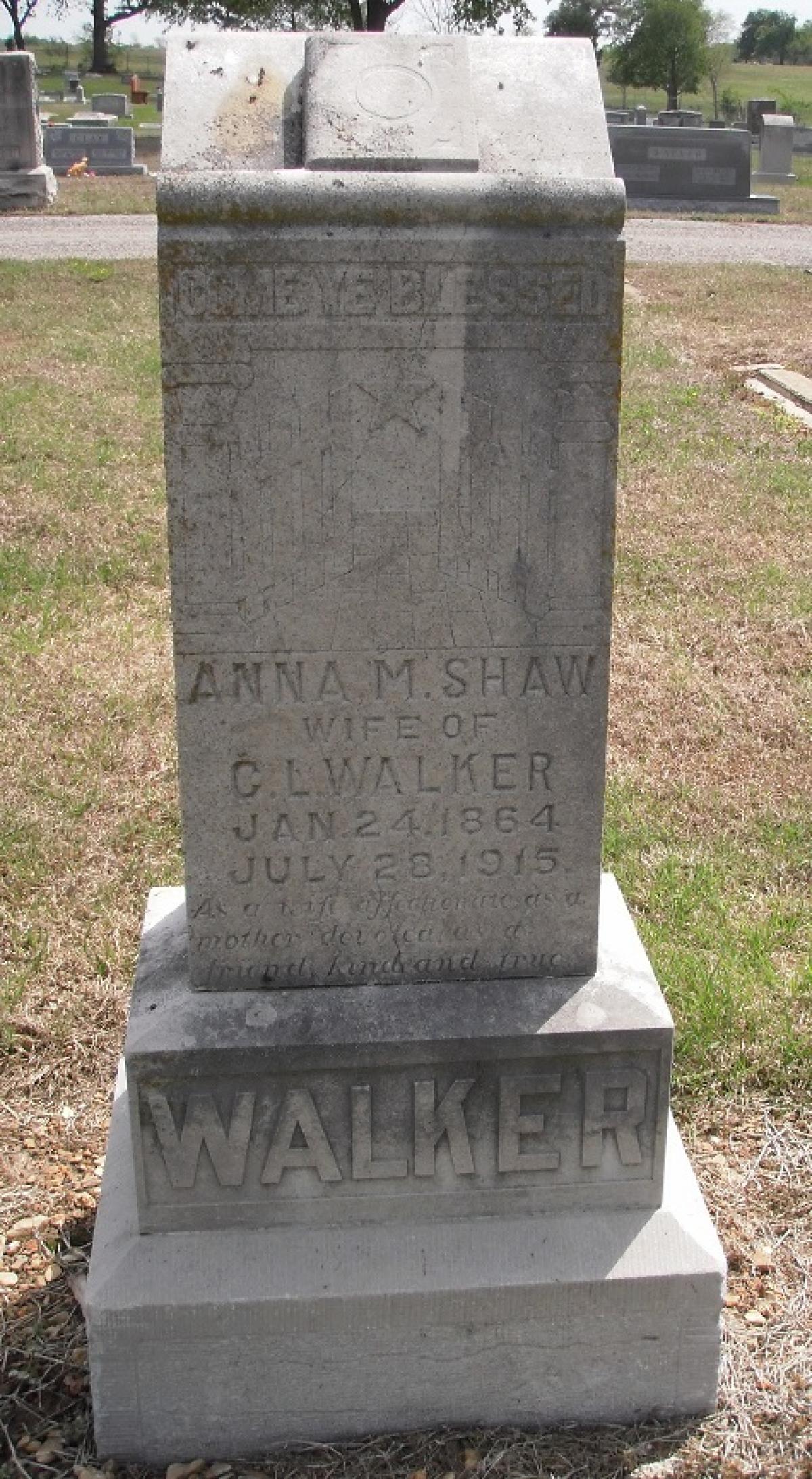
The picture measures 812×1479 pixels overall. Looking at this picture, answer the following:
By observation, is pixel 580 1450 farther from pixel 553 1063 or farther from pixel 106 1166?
pixel 106 1166

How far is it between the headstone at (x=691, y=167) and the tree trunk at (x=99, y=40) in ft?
122

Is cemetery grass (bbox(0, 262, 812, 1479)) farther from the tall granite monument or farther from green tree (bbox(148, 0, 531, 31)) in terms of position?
green tree (bbox(148, 0, 531, 31))

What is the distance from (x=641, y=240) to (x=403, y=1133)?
1776 cm

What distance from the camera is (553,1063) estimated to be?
256 centimetres

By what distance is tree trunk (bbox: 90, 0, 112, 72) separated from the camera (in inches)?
2110

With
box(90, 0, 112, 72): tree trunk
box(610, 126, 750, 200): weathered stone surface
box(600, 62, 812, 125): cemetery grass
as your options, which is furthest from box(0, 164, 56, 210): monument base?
box(90, 0, 112, 72): tree trunk

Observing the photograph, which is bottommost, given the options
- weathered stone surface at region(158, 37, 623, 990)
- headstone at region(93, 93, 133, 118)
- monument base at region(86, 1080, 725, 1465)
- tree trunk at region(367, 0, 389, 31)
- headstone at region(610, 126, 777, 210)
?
monument base at region(86, 1080, 725, 1465)

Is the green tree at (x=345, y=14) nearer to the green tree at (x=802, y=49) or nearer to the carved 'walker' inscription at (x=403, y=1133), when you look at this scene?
the carved 'walker' inscription at (x=403, y=1133)

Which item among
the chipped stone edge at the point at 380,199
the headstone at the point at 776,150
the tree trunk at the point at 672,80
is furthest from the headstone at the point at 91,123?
the chipped stone edge at the point at 380,199

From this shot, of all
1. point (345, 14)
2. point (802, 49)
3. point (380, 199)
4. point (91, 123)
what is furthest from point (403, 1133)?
point (802, 49)

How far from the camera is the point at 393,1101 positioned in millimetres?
2551

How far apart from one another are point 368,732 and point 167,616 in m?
3.61

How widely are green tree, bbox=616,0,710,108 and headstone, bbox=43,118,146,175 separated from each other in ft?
77.8

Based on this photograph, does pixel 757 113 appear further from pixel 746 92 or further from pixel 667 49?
pixel 746 92
